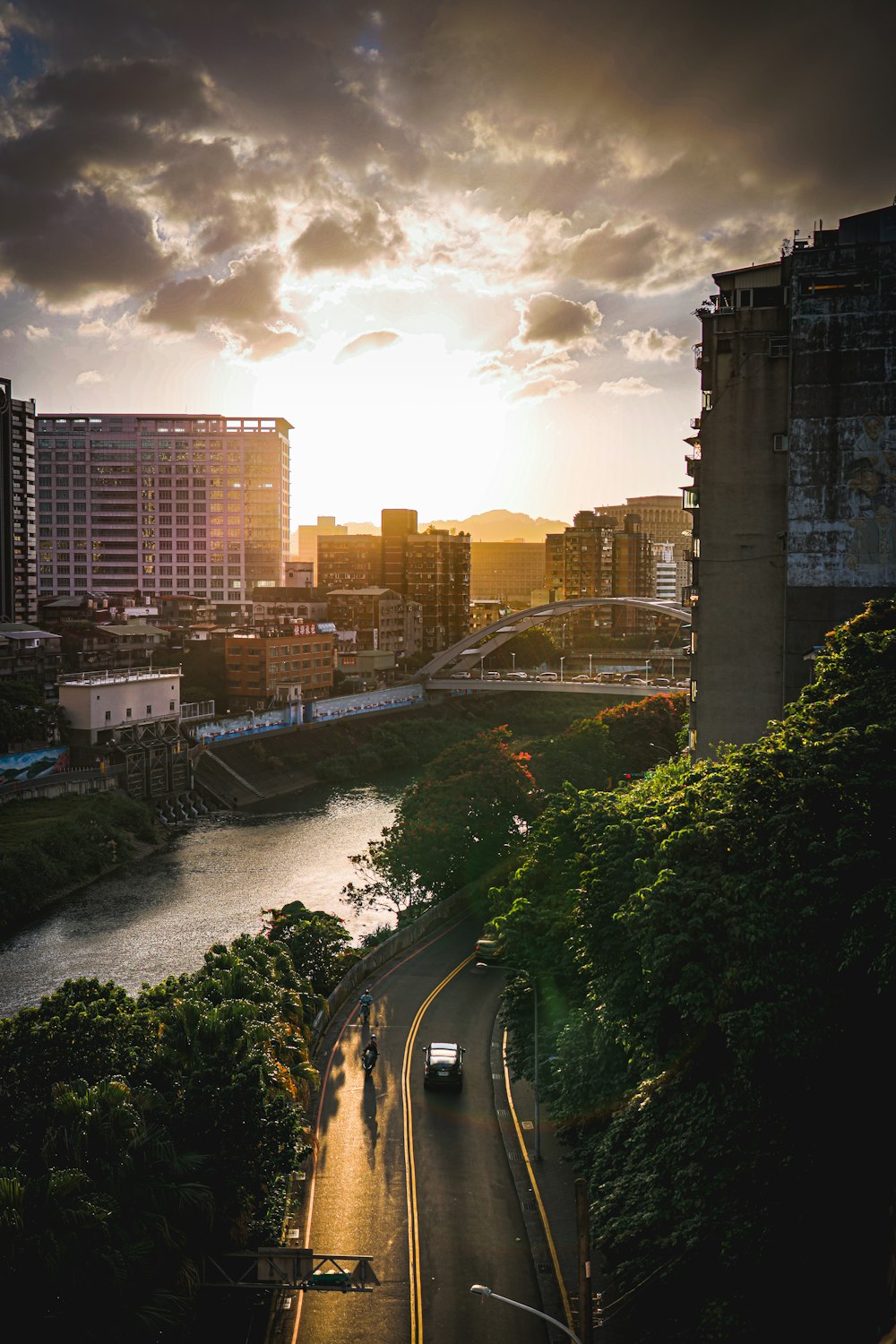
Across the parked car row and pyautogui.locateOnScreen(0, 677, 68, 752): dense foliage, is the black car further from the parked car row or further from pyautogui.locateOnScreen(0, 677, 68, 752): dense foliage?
the parked car row

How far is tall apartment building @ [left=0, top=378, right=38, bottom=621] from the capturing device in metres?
82.8

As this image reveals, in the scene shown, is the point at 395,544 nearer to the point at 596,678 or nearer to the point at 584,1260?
the point at 596,678

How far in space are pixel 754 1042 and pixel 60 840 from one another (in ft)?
117

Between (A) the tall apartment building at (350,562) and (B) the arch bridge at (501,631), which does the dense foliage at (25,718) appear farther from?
(A) the tall apartment building at (350,562)

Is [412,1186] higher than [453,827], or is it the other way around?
[453,827]

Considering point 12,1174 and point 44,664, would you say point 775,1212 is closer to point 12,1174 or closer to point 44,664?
point 12,1174

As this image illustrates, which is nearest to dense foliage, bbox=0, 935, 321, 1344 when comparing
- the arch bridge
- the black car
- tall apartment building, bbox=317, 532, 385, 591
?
the black car

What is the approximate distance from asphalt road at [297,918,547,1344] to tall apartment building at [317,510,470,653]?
101002 millimetres

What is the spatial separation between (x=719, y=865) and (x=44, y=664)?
5949cm

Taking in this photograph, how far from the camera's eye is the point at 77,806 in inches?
1871

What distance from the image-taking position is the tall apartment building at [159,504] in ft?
422

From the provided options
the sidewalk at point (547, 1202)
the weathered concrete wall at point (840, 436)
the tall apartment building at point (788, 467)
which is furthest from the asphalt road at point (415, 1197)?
the weathered concrete wall at point (840, 436)

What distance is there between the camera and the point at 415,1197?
15828 mm

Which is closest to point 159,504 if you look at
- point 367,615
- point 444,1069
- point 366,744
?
point 367,615
